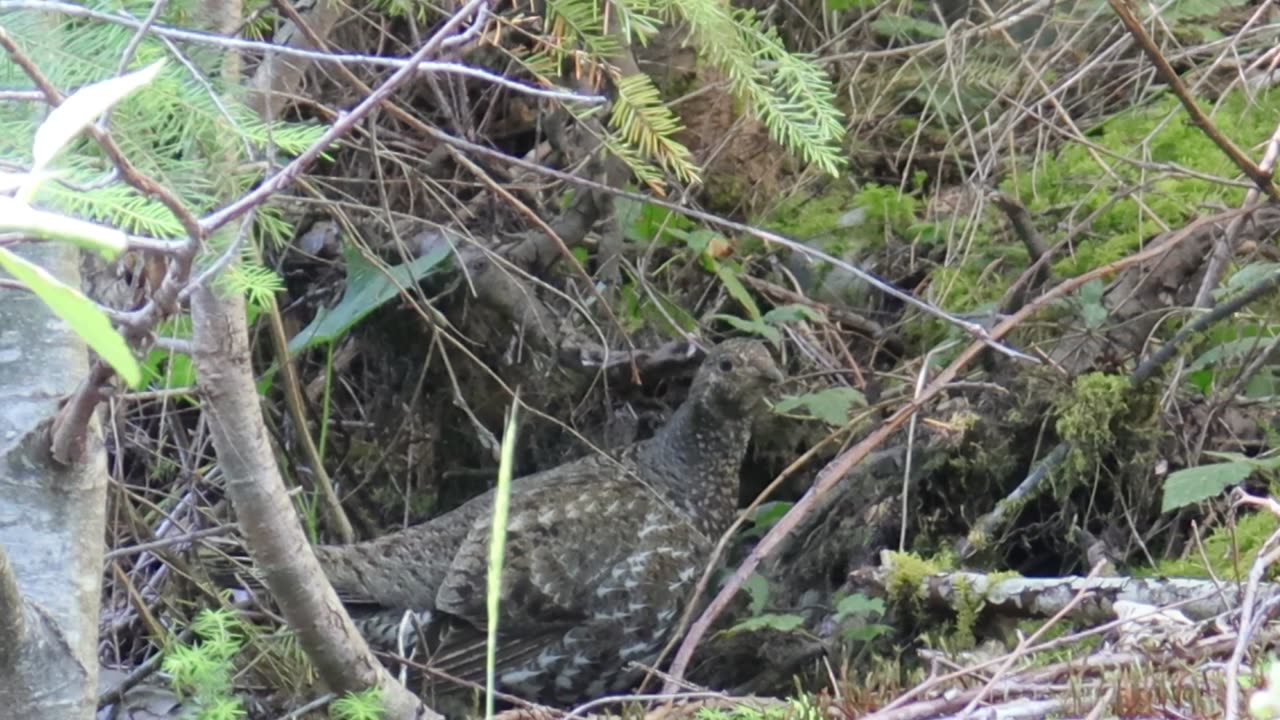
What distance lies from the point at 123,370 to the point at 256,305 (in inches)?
96.2

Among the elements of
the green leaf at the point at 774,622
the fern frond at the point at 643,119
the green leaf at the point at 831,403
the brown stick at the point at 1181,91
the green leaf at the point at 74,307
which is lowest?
the green leaf at the point at 774,622

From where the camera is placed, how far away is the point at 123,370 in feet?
2.63

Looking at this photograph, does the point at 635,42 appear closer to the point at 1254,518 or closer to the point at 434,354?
the point at 434,354

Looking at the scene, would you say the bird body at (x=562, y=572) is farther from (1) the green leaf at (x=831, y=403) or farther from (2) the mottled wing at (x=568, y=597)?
(1) the green leaf at (x=831, y=403)

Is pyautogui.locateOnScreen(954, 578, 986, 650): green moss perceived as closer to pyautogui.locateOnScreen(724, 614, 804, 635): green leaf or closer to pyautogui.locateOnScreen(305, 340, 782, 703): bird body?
pyautogui.locateOnScreen(724, 614, 804, 635): green leaf

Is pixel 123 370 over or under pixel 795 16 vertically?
over

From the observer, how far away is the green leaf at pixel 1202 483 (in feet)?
9.32

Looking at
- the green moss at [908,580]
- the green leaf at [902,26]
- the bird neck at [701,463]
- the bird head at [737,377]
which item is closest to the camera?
the green moss at [908,580]

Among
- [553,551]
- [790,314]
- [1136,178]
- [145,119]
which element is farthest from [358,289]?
Result: [1136,178]

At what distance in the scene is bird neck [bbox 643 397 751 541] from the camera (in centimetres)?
423

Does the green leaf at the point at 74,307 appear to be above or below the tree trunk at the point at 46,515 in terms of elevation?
above

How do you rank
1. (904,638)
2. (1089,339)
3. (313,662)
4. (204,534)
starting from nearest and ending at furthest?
(313,662), (204,534), (904,638), (1089,339)

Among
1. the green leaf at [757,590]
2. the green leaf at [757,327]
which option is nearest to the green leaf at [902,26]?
the green leaf at [757,327]

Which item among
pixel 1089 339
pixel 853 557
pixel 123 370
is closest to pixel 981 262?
pixel 1089 339
